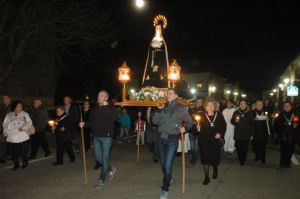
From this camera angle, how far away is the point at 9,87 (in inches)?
922

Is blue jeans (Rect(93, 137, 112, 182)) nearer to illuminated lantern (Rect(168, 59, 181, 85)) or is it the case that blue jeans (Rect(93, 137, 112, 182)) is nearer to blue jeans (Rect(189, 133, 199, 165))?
blue jeans (Rect(189, 133, 199, 165))

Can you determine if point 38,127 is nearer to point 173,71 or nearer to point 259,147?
point 173,71

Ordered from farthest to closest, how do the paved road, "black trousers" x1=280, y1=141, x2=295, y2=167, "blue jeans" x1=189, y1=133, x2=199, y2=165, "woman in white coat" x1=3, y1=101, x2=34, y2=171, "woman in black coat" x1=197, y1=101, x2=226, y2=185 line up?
"blue jeans" x1=189, y1=133, x2=199, y2=165, "black trousers" x1=280, y1=141, x2=295, y2=167, "woman in white coat" x1=3, y1=101, x2=34, y2=171, "woman in black coat" x1=197, y1=101, x2=226, y2=185, the paved road

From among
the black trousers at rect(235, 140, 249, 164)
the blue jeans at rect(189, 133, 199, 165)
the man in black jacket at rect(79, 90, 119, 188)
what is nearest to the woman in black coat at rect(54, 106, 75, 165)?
the man in black jacket at rect(79, 90, 119, 188)

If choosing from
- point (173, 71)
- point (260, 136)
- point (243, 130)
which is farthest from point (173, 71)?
point (260, 136)

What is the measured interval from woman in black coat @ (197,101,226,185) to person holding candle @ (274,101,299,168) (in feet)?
9.64

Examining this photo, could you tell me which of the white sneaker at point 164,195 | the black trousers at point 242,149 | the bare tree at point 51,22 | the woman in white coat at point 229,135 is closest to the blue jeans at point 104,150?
the white sneaker at point 164,195

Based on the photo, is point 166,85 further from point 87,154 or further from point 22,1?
point 22,1

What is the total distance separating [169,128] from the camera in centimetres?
655

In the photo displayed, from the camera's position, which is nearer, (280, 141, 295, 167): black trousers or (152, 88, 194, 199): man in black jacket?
(152, 88, 194, 199): man in black jacket

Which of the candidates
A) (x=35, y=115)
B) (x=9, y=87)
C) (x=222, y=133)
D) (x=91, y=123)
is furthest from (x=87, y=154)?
(x=9, y=87)

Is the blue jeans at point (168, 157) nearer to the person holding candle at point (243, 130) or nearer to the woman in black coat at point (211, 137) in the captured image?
the woman in black coat at point (211, 137)

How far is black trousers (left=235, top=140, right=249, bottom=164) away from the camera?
33.7ft

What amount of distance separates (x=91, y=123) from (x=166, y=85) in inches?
253
